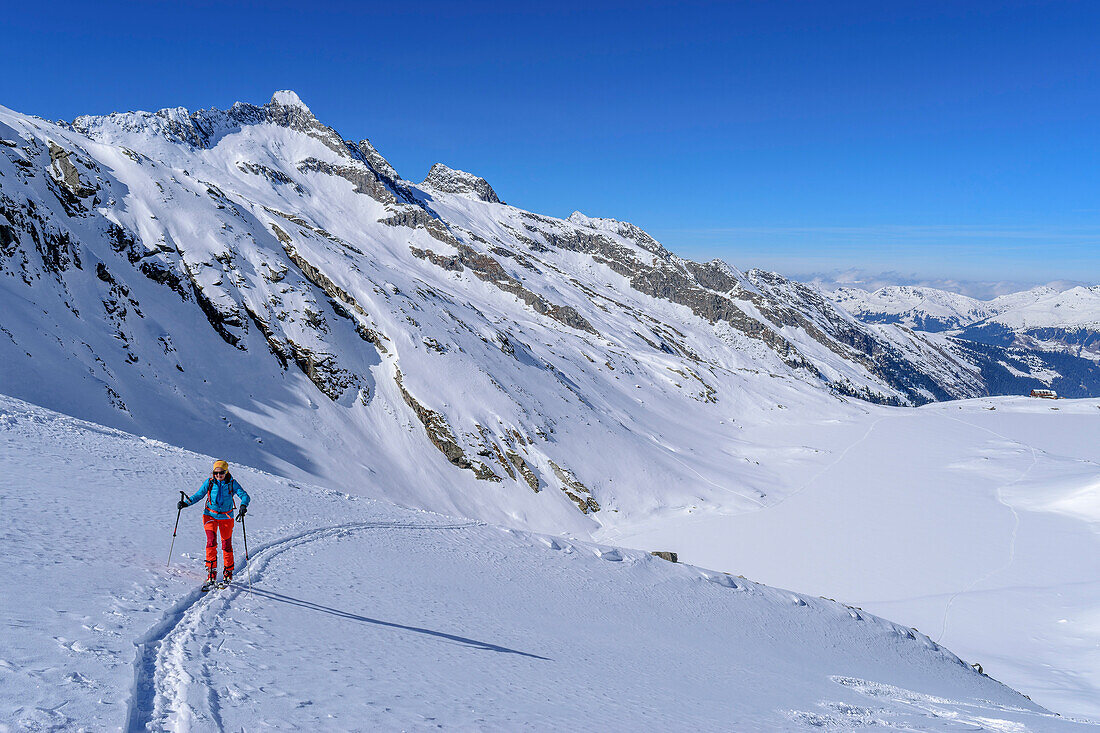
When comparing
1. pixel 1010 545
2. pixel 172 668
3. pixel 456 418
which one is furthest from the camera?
pixel 456 418

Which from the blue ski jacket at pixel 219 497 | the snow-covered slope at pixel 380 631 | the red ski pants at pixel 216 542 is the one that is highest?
the blue ski jacket at pixel 219 497

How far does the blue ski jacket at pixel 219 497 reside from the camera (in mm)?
9984

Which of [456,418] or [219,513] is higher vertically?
[456,418]

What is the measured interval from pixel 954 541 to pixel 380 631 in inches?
1759

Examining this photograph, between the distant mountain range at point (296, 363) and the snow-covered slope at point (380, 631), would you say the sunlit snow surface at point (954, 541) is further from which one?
the distant mountain range at point (296, 363)

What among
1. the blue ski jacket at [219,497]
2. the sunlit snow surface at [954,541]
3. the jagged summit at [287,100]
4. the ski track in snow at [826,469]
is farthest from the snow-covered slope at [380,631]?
the jagged summit at [287,100]

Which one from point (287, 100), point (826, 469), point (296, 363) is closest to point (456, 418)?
point (296, 363)

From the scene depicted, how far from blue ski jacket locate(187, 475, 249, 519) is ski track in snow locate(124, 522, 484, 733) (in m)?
1.33

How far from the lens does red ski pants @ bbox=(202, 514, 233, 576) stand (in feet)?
31.6

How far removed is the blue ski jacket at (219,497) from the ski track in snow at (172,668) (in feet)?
4.36

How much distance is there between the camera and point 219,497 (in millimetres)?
10133

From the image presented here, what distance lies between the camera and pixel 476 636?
33.3ft

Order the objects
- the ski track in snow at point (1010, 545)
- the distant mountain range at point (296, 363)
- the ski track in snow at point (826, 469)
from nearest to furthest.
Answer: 1. the ski track in snow at point (1010, 545)
2. the distant mountain range at point (296, 363)
3. the ski track in snow at point (826, 469)

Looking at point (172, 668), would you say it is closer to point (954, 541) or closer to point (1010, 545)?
point (954, 541)
